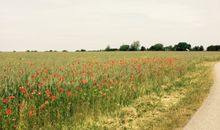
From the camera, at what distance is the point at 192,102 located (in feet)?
29.6

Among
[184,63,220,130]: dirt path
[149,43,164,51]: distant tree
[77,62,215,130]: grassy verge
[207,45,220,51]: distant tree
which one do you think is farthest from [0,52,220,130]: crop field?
[149,43,164,51]: distant tree

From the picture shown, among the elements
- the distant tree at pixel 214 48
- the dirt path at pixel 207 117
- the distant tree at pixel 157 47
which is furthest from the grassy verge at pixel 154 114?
the distant tree at pixel 157 47

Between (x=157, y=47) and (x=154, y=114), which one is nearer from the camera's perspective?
(x=154, y=114)

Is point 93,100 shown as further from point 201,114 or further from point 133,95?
point 201,114

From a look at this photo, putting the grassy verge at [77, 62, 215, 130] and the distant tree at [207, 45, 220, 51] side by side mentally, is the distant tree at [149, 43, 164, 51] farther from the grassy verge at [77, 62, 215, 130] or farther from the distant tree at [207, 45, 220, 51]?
the grassy verge at [77, 62, 215, 130]

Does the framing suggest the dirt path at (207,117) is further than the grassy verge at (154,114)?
No

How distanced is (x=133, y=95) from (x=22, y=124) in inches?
187

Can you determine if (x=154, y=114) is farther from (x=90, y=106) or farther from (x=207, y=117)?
(x=90, y=106)

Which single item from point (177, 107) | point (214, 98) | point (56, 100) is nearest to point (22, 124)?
point (56, 100)

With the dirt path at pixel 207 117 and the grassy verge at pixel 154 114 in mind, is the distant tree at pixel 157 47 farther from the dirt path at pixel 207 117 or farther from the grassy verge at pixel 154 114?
the dirt path at pixel 207 117

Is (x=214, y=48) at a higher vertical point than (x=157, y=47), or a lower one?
lower

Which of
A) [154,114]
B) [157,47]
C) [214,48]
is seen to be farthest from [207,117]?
[157,47]

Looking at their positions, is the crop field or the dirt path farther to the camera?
the crop field

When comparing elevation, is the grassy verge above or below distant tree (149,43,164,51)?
below
